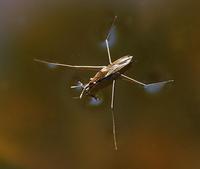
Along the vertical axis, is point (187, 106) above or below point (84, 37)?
below

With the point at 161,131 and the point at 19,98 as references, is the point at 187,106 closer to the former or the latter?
the point at 161,131

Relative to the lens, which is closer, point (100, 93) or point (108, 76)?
point (108, 76)

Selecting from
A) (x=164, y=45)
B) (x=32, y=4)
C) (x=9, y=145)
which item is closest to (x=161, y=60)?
(x=164, y=45)

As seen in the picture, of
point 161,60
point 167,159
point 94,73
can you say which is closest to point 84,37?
point 94,73

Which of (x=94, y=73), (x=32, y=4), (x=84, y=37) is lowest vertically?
(x=94, y=73)

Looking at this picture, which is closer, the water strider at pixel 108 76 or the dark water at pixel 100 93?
the water strider at pixel 108 76

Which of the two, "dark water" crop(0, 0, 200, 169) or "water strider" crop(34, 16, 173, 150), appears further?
"dark water" crop(0, 0, 200, 169)

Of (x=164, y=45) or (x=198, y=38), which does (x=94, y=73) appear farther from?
(x=198, y=38)
